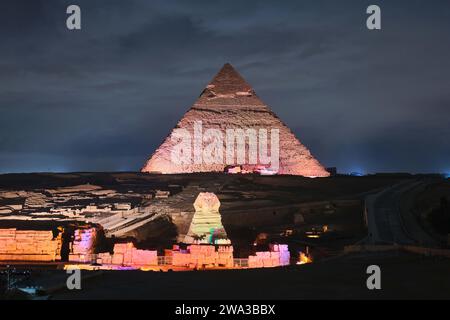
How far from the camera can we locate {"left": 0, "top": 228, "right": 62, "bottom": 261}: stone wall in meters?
17.0

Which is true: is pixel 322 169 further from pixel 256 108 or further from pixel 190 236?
pixel 190 236

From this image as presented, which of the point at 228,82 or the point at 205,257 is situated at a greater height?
the point at 228,82

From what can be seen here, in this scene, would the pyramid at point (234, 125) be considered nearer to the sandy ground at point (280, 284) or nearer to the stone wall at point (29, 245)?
the stone wall at point (29, 245)

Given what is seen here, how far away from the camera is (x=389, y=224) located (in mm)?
26672

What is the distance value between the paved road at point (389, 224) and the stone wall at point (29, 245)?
9572 mm

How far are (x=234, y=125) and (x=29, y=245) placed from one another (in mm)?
56774

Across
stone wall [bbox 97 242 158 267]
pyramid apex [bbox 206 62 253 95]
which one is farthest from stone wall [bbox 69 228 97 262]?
pyramid apex [bbox 206 62 253 95]

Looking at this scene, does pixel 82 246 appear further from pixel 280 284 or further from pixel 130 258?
pixel 280 284

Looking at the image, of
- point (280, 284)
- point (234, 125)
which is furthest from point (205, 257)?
point (234, 125)

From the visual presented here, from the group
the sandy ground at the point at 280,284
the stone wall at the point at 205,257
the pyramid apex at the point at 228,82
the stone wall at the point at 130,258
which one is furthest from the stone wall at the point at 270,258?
the pyramid apex at the point at 228,82

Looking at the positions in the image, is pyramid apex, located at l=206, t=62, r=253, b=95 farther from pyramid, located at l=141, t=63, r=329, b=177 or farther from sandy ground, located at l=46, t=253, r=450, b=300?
sandy ground, located at l=46, t=253, r=450, b=300

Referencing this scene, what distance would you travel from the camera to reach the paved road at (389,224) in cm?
2202

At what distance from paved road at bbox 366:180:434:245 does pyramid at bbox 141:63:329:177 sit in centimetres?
3059

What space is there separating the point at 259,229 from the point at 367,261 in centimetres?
1579
